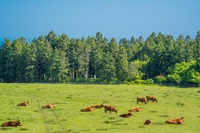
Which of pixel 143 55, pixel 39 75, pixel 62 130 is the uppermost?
pixel 143 55

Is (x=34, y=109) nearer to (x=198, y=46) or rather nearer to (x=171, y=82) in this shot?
(x=171, y=82)

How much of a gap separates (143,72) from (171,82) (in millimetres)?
19664

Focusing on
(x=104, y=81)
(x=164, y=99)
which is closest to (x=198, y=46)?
(x=104, y=81)

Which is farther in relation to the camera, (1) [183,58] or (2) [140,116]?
(1) [183,58]

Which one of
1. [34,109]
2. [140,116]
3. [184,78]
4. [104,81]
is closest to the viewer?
[140,116]

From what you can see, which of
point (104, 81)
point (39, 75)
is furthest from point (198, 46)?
point (39, 75)

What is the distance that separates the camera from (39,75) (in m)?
101

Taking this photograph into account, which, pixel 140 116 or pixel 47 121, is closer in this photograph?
pixel 47 121

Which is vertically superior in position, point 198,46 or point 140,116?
point 198,46

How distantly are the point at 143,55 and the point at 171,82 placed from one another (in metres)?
36.6

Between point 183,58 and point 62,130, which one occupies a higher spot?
point 183,58

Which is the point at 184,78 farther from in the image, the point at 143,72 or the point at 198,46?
the point at 198,46

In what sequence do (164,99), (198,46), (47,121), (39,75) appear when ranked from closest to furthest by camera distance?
(47,121) → (164,99) → (39,75) → (198,46)

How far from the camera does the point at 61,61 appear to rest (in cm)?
9581
